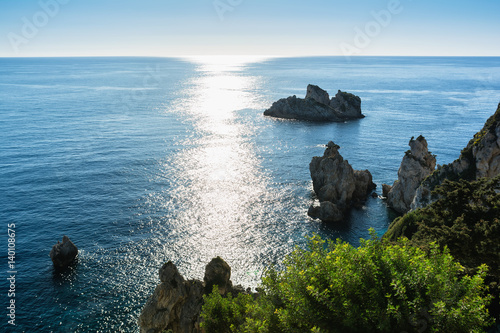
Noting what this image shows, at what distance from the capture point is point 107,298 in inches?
1861

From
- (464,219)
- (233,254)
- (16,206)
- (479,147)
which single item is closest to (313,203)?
(233,254)

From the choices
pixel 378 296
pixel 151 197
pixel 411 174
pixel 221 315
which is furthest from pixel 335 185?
pixel 378 296

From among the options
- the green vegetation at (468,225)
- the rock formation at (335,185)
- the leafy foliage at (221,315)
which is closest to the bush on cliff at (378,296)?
the leafy foliage at (221,315)

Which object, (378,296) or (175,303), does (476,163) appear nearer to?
(378,296)

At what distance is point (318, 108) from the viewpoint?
16762cm

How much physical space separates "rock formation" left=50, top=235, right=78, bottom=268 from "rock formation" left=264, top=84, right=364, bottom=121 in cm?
13412

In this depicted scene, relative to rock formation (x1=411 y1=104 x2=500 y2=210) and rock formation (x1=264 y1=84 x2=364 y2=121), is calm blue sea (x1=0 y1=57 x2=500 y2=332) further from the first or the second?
rock formation (x1=411 y1=104 x2=500 y2=210)

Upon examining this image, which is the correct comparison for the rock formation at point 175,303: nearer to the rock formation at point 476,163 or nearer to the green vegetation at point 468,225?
the green vegetation at point 468,225

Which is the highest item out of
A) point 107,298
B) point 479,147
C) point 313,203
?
point 479,147

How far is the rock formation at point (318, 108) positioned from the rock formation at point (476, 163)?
107264mm

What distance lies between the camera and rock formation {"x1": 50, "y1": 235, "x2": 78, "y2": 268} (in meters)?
52.8

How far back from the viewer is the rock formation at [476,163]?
54.5 meters

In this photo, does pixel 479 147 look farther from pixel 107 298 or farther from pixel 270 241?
pixel 107 298

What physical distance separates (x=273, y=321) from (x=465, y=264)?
20.3 meters
